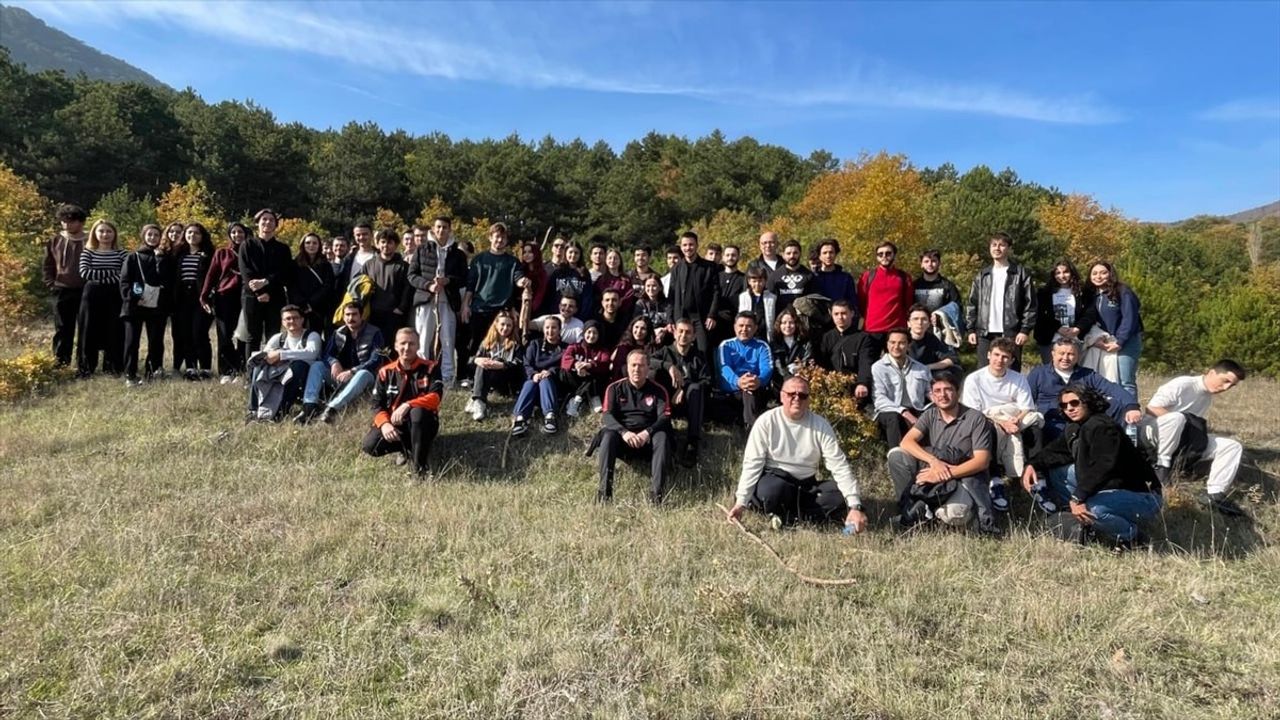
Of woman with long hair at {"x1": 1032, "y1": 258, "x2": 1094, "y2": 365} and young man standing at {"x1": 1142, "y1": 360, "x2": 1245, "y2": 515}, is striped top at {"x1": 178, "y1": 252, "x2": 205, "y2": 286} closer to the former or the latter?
woman with long hair at {"x1": 1032, "y1": 258, "x2": 1094, "y2": 365}

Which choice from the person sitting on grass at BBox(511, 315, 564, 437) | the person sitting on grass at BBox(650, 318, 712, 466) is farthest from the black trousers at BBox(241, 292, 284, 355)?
the person sitting on grass at BBox(650, 318, 712, 466)

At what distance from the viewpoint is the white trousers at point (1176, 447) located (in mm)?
6004

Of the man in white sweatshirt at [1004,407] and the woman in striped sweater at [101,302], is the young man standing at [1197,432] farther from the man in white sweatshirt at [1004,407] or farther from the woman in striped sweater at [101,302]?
the woman in striped sweater at [101,302]

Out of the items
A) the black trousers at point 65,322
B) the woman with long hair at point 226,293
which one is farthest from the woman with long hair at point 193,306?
the black trousers at point 65,322

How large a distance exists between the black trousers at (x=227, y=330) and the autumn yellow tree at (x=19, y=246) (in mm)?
5913

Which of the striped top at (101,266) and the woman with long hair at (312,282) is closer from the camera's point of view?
the striped top at (101,266)

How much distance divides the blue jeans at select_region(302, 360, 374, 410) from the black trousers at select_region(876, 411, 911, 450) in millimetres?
5548

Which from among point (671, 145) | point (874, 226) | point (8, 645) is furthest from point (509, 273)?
point (671, 145)

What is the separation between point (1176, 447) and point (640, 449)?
5.14 m

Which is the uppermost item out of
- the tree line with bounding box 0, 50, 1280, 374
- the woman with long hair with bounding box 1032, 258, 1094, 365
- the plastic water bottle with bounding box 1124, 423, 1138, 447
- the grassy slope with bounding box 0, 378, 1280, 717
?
the tree line with bounding box 0, 50, 1280, 374

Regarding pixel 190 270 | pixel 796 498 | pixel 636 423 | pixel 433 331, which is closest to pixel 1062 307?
pixel 796 498

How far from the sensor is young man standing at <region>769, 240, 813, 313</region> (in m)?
7.78

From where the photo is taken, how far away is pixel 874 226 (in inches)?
1443

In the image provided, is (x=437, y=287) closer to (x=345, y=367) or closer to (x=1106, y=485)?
(x=345, y=367)
